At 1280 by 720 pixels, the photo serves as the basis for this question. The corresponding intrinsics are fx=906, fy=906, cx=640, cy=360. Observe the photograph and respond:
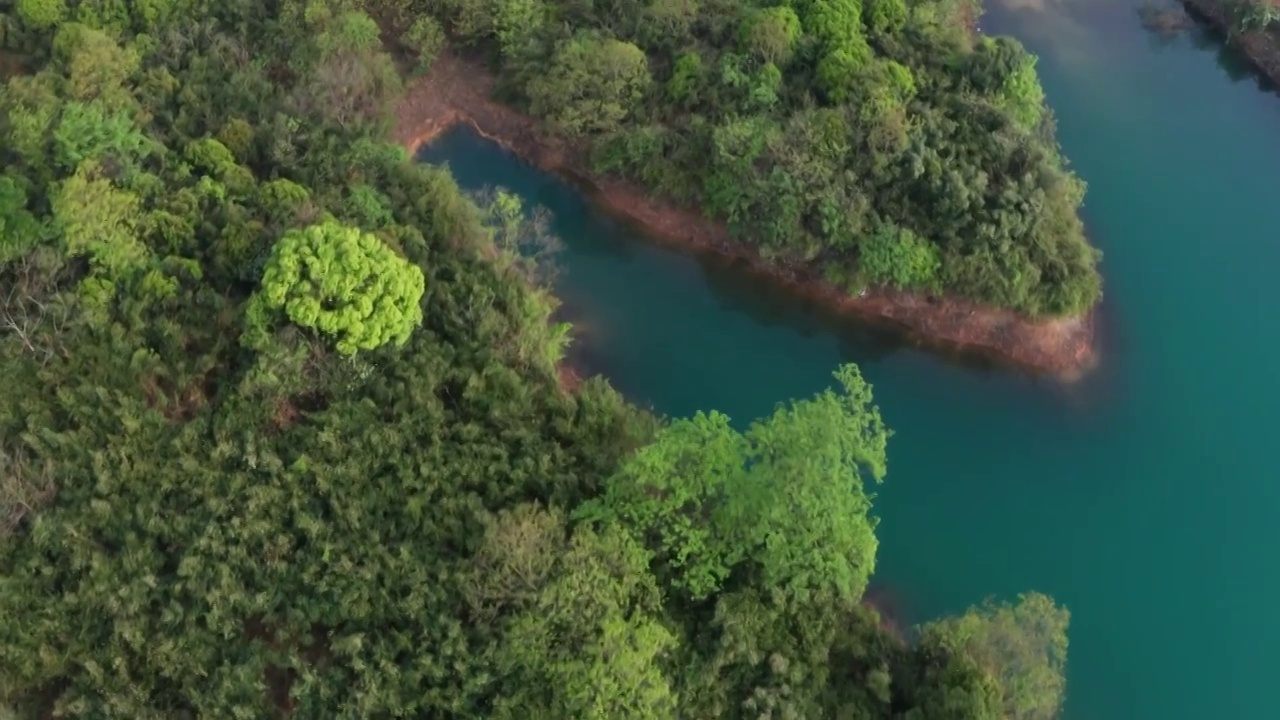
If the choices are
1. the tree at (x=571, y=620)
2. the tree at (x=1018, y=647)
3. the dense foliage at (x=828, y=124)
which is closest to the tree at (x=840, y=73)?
the dense foliage at (x=828, y=124)

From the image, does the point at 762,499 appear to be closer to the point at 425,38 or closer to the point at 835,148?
the point at 835,148

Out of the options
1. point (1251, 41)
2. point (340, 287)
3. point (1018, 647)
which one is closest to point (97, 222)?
point (340, 287)

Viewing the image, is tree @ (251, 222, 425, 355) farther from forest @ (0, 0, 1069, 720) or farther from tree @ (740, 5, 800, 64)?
tree @ (740, 5, 800, 64)

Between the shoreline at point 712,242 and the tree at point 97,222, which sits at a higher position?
the shoreline at point 712,242

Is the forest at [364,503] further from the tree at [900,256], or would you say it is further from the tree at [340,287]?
the tree at [900,256]

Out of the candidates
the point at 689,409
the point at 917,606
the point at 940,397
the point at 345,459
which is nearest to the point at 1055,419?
the point at 940,397

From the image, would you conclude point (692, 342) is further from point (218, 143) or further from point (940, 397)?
point (218, 143)
